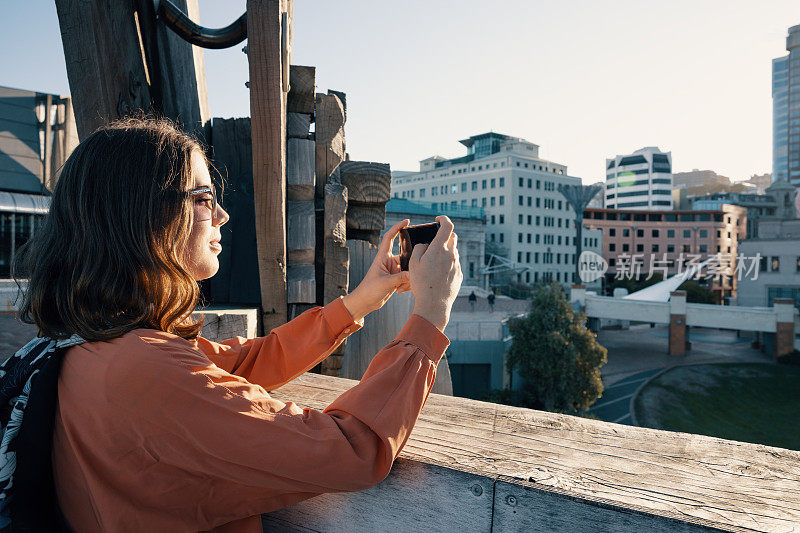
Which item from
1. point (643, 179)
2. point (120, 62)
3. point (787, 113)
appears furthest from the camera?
point (787, 113)

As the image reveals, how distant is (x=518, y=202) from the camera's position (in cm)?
4712

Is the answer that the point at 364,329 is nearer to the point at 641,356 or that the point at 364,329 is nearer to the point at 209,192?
the point at 209,192

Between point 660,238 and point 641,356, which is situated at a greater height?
point 660,238

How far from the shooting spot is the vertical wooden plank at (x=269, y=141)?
5.90ft

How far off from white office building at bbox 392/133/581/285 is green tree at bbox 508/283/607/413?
1051 inches

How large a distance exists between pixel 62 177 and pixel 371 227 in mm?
1973

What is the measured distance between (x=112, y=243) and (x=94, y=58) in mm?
1250

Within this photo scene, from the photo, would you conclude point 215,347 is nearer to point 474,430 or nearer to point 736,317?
point 474,430

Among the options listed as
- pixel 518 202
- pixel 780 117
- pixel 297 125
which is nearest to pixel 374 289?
pixel 297 125

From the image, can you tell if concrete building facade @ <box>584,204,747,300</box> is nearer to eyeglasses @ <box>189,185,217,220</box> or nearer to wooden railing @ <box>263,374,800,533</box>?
wooden railing @ <box>263,374,800,533</box>

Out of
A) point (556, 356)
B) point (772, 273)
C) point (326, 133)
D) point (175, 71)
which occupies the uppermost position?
point (175, 71)

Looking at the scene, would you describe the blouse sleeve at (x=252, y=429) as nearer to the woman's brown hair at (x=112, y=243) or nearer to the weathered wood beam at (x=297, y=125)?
the woman's brown hair at (x=112, y=243)

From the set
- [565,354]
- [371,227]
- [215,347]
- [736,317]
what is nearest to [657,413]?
[565,354]

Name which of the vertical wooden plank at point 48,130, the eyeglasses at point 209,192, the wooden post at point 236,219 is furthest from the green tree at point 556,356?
the eyeglasses at point 209,192
